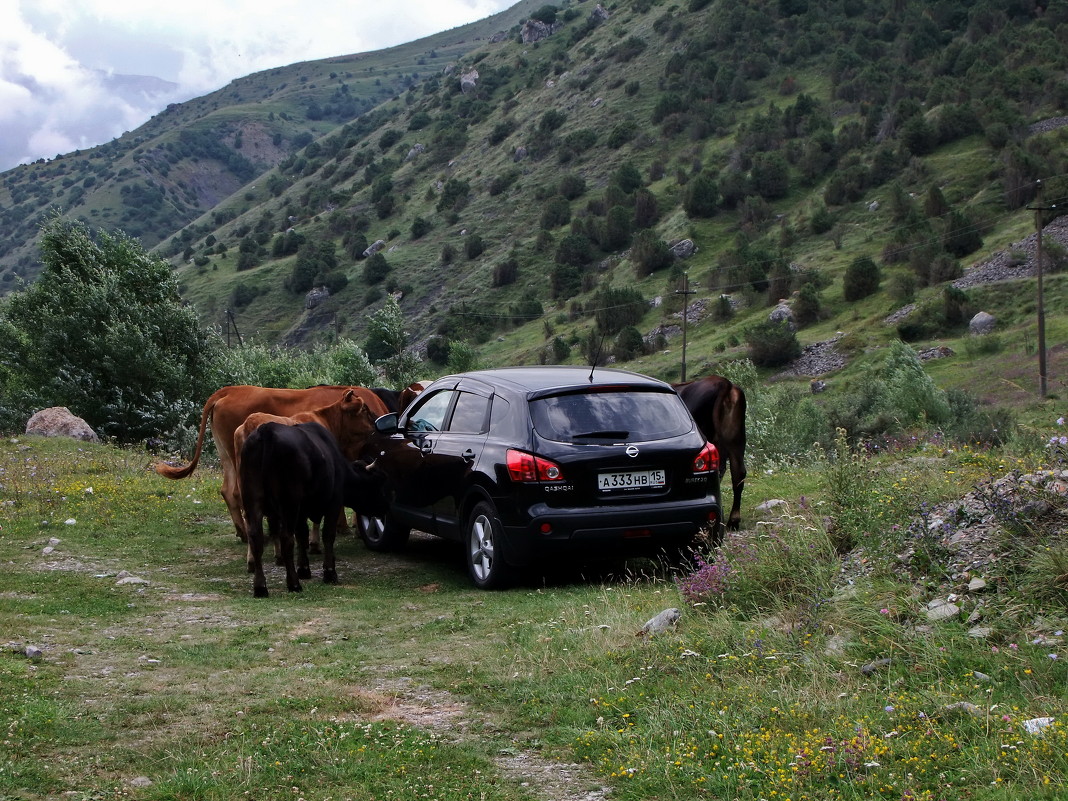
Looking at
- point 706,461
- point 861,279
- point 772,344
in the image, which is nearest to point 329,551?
point 706,461

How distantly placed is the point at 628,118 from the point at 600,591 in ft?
317

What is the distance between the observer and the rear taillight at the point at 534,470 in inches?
328

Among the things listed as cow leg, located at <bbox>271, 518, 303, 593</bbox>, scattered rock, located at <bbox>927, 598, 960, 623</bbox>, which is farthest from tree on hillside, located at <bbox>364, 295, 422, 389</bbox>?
scattered rock, located at <bbox>927, 598, 960, 623</bbox>

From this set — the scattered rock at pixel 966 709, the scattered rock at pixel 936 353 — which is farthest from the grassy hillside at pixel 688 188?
the scattered rock at pixel 966 709

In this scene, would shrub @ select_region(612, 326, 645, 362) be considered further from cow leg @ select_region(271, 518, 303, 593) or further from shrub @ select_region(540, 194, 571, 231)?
cow leg @ select_region(271, 518, 303, 593)

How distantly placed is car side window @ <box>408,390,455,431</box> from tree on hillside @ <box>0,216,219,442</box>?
15836mm

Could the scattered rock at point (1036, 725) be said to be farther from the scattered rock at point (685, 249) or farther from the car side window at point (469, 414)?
the scattered rock at point (685, 249)

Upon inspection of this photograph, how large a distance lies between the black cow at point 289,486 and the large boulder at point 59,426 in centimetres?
1267

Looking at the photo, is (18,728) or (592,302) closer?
(18,728)

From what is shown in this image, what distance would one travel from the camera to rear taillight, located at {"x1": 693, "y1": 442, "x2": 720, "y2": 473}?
8703 mm

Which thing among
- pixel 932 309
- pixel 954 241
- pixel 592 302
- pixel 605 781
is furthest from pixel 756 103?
pixel 605 781

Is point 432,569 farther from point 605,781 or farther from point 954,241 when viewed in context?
point 954,241

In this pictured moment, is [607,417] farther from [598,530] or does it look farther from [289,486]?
[289,486]

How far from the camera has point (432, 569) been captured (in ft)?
33.4
